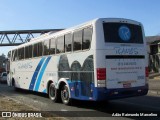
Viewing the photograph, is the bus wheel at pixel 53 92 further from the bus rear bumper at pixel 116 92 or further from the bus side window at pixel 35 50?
the bus rear bumper at pixel 116 92

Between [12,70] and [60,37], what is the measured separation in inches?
442

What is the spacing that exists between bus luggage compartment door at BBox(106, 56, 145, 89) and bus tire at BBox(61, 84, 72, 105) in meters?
3.06

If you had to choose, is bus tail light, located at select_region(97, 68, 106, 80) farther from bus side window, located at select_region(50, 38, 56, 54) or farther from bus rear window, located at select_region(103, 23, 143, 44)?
bus side window, located at select_region(50, 38, 56, 54)

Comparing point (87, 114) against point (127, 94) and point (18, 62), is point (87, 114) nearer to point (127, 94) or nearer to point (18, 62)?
point (127, 94)

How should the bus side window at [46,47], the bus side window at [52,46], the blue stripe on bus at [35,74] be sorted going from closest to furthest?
the bus side window at [52,46] < the bus side window at [46,47] < the blue stripe on bus at [35,74]

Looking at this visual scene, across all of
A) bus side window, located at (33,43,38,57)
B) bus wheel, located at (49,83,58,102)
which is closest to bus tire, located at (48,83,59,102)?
bus wheel, located at (49,83,58,102)

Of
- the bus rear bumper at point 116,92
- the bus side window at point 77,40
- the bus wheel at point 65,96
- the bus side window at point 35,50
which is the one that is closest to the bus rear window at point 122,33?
the bus side window at point 77,40

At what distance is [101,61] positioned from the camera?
12.9m

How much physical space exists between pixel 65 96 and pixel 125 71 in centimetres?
374

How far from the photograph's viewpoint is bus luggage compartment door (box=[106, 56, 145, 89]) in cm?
1301

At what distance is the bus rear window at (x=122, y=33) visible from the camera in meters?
13.4

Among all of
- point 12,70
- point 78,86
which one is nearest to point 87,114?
point 78,86

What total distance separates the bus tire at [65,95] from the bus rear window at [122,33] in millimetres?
3487

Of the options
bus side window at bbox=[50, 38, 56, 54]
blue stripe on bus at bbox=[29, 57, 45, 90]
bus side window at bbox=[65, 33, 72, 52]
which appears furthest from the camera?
blue stripe on bus at bbox=[29, 57, 45, 90]
